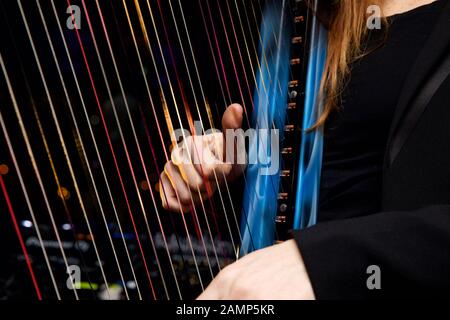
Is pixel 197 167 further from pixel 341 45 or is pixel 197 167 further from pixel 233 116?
pixel 341 45

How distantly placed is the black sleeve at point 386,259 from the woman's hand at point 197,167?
1.51 ft

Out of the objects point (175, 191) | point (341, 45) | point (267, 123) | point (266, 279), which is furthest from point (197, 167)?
point (266, 279)

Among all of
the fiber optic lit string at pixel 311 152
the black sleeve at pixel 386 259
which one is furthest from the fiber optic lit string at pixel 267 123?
the black sleeve at pixel 386 259

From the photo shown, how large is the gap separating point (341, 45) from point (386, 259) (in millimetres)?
647

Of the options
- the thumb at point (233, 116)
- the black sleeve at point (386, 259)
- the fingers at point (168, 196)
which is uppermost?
the thumb at point (233, 116)

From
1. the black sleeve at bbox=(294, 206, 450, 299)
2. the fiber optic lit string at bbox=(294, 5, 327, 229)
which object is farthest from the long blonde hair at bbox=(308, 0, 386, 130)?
the black sleeve at bbox=(294, 206, 450, 299)

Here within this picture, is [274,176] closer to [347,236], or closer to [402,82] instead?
[402,82]

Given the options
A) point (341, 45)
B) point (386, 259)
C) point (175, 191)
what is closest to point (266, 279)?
point (386, 259)

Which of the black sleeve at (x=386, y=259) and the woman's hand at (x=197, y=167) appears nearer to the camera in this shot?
the black sleeve at (x=386, y=259)

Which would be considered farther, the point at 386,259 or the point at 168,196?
the point at 168,196

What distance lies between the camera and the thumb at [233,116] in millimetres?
947

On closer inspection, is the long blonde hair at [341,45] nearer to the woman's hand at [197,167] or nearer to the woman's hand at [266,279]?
the woman's hand at [197,167]

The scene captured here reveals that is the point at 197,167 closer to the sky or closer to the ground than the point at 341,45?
closer to the ground

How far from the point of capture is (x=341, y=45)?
3.34 feet
